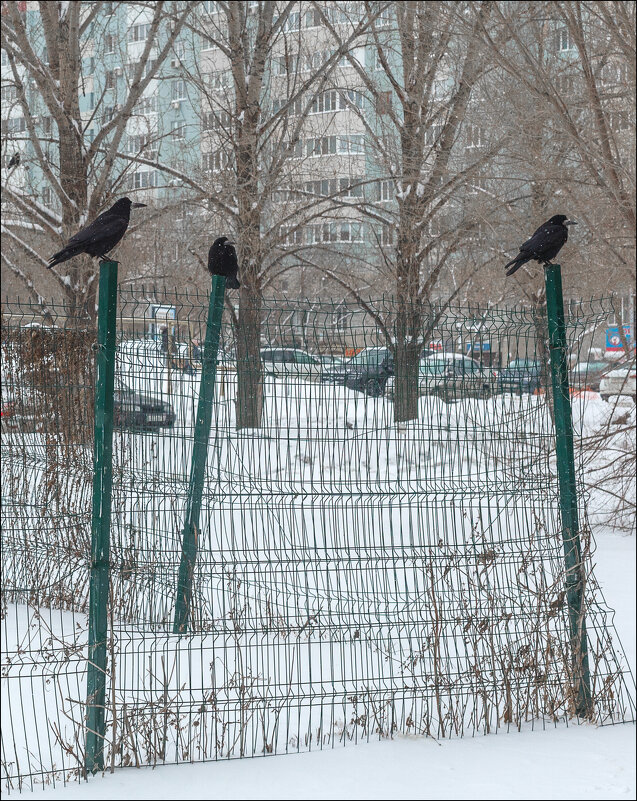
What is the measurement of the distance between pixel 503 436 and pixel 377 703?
1512 mm

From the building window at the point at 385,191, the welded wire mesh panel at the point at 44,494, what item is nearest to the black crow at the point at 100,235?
the welded wire mesh panel at the point at 44,494

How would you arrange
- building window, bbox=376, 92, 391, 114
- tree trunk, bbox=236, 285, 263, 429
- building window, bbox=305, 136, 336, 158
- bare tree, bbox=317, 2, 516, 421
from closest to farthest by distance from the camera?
tree trunk, bbox=236, 285, 263, 429
bare tree, bbox=317, 2, 516, 421
building window, bbox=376, 92, 391, 114
building window, bbox=305, 136, 336, 158

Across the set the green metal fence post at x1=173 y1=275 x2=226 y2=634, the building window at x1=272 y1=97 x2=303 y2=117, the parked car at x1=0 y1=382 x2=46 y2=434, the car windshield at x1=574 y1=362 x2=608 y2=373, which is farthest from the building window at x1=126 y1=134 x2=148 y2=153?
the green metal fence post at x1=173 y1=275 x2=226 y2=634

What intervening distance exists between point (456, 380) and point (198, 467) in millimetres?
1432

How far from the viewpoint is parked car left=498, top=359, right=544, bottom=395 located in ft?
15.3

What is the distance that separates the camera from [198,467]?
4719 mm

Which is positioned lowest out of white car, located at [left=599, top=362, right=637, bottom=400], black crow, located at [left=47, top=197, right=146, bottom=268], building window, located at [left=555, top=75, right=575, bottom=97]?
white car, located at [left=599, top=362, right=637, bottom=400]

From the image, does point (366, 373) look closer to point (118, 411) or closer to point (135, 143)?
point (118, 411)

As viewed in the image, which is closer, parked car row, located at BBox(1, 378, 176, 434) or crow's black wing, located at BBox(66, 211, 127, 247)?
crow's black wing, located at BBox(66, 211, 127, 247)

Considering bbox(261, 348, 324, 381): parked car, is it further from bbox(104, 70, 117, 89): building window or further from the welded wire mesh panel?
bbox(104, 70, 117, 89): building window

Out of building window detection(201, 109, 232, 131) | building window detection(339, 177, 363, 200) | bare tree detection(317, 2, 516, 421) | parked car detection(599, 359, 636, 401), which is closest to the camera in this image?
parked car detection(599, 359, 636, 401)

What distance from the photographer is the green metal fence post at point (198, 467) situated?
178 inches

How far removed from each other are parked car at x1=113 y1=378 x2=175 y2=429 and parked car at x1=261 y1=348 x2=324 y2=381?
623 mm

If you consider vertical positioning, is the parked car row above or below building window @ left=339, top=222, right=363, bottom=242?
below
